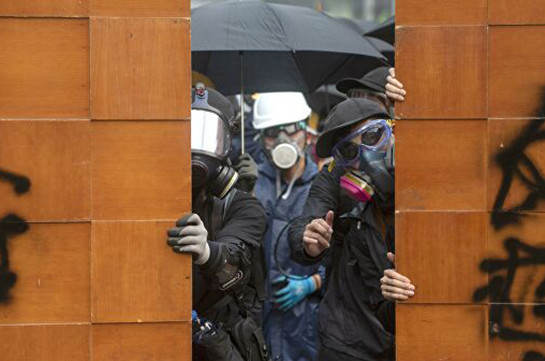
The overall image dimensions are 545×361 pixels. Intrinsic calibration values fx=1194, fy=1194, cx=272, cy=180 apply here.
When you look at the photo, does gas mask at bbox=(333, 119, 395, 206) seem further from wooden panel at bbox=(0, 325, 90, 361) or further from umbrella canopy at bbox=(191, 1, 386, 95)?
umbrella canopy at bbox=(191, 1, 386, 95)

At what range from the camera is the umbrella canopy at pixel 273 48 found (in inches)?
268

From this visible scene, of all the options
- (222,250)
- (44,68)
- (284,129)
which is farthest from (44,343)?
(284,129)

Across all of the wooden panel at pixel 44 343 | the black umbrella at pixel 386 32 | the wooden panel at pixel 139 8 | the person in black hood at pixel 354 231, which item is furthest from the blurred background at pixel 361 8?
the wooden panel at pixel 44 343

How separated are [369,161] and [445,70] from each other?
2.67 feet

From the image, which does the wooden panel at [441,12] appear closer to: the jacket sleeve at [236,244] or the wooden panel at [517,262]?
the wooden panel at [517,262]

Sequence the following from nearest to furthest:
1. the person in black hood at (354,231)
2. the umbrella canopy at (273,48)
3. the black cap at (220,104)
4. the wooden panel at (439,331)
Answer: the wooden panel at (439,331), the black cap at (220,104), the person in black hood at (354,231), the umbrella canopy at (273,48)

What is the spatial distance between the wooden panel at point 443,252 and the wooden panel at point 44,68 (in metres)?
1.21

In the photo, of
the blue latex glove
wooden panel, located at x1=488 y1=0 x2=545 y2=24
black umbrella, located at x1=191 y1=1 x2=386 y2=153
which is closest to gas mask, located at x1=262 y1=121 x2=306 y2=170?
black umbrella, located at x1=191 y1=1 x2=386 y2=153

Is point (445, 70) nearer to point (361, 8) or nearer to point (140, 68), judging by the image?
point (140, 68)

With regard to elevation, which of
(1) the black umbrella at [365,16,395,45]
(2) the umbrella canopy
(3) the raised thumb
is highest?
(1) the black umbrella at [365,16,395,45]

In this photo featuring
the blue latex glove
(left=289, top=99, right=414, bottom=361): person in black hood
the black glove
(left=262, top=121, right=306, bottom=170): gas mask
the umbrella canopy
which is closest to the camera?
(left=289, top=99, right=414, bottom=361): person in black hood

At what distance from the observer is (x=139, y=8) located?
4090 millimetres

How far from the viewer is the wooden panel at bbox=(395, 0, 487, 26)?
4152 millimetres

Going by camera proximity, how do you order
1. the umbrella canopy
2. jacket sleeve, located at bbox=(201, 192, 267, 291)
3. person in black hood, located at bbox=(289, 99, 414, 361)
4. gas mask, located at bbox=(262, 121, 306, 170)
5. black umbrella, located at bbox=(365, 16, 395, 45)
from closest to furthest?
jacket sleeve, located at bbox=(201, 192, 267, 291), person in black hood, located at bbox=(289, 99, 414, 361), the umbrella canopy, gas mask, located at bbox=(262, 121, 306, 170), black umbrella, located at bbox=(365, 16, 395, 45)
